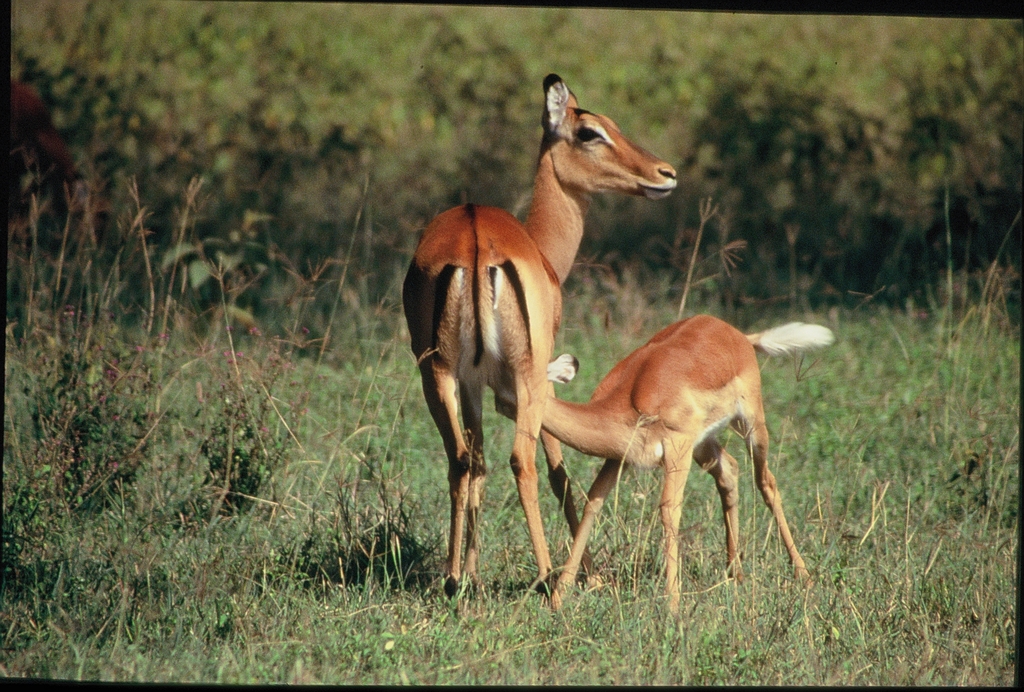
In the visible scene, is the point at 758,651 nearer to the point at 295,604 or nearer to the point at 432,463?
the point at 295,604

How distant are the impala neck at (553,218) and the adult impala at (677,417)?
0.50m

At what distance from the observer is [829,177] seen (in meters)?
8.67

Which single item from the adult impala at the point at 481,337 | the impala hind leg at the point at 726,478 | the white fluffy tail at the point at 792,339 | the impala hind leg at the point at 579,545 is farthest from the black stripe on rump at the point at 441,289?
the white fluffy tail at the point at 792,339

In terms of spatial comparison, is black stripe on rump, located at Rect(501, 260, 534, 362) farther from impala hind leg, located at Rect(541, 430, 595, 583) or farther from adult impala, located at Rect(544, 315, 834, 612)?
impala hind leg, located at Rect(541, 430, 595, 583)

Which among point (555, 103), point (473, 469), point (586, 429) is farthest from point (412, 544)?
point (555, 103)

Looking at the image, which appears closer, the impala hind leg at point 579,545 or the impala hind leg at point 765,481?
the impala hind leg at point 579,545

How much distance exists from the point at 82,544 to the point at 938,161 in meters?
6.77

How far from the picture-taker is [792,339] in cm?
433

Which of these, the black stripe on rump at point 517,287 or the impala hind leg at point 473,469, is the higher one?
the black stripe on rump at point 517,287

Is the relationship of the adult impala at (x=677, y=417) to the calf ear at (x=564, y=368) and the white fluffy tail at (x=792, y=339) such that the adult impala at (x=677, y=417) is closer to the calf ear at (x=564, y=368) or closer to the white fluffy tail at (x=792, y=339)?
the white fluffy tail at (x=792, y=339)

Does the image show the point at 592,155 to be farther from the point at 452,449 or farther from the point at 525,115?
the point at 525,115

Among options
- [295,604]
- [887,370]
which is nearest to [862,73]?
[887,370]

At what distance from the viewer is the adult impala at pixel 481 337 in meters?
3.65

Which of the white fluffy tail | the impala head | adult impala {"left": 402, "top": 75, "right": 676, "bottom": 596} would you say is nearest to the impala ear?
the impala head
